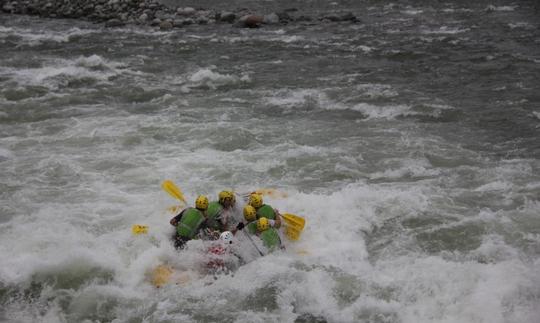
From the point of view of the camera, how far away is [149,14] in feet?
70.4

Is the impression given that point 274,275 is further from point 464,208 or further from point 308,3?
point 308,3

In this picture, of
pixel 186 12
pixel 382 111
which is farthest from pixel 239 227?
pixel 186 12

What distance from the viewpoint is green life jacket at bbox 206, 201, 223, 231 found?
23.4ft

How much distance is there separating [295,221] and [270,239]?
0.58 metres

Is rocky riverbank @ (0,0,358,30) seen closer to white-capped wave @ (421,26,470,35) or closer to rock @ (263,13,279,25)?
rock @ (263,13,279,25)

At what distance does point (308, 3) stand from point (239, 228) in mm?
Result: 18127

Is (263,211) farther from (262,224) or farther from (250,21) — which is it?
(250,21)

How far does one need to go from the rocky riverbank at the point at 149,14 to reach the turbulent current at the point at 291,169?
290cm

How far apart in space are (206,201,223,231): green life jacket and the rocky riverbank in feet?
44.7

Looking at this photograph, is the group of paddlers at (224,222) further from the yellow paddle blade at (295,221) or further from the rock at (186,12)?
the rock at (186,12)

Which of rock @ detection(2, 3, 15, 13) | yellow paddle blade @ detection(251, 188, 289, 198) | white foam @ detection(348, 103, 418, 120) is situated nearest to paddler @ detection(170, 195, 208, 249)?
yellow paddle blade @ detection(251, 188, 289, 198)

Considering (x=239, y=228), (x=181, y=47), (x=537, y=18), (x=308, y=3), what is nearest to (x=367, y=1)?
(x=308, y=3)

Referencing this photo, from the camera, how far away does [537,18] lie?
18.4 meters

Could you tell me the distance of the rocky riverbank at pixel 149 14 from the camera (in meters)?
20.3
